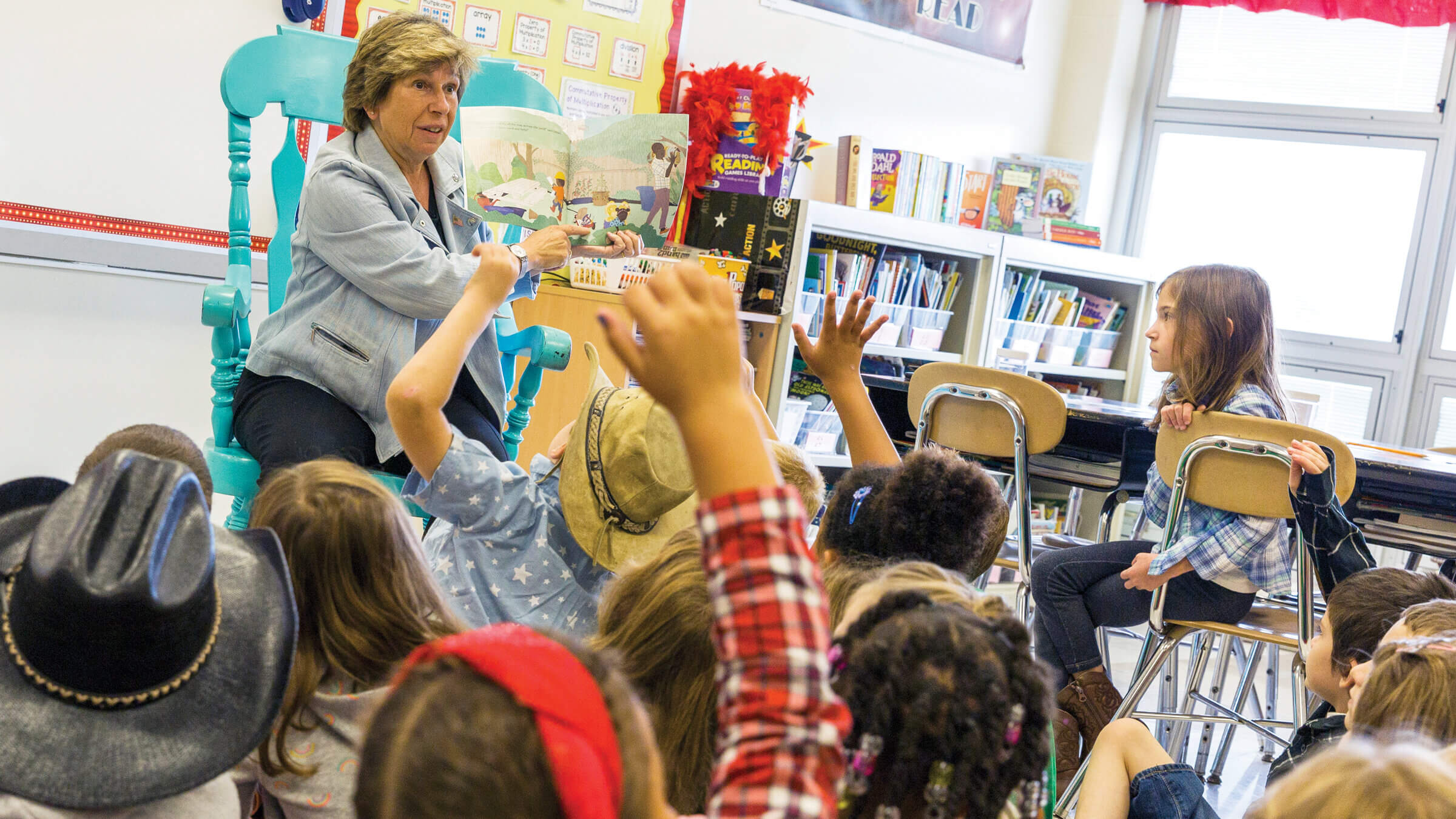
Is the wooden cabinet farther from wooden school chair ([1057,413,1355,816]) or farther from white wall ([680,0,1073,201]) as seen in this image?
wooden school chair ([1057,413,1355,816])

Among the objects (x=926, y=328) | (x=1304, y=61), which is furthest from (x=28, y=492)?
(x=1304, y=61)

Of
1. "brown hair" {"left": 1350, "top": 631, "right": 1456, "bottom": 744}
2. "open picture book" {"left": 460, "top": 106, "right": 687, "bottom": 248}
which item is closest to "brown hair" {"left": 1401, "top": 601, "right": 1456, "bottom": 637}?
"brown hair" {"left": 1350, "top": 631, "right": 1456, "bottom": 744}

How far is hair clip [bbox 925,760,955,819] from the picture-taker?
2.31 feet

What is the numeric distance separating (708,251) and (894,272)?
0.86 metres

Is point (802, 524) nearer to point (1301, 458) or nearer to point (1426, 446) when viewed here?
point (1301, 458)

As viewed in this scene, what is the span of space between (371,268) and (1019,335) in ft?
9.10

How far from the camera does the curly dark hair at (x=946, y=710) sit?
0.70 meters

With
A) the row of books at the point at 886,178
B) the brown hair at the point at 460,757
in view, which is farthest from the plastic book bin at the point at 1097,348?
the brown hair at the point at 460,757

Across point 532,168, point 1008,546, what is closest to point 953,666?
point 532,168

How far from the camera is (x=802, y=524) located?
55 centimetres

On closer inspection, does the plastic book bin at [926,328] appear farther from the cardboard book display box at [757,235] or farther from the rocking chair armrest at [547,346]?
the rocking chair armrest at [547,346]

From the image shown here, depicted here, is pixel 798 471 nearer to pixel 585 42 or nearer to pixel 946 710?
pixel 946 710

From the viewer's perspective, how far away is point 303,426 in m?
1.75

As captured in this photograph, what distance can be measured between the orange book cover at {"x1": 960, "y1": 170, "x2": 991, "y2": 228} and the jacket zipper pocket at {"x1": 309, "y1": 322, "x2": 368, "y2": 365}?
2815mm
